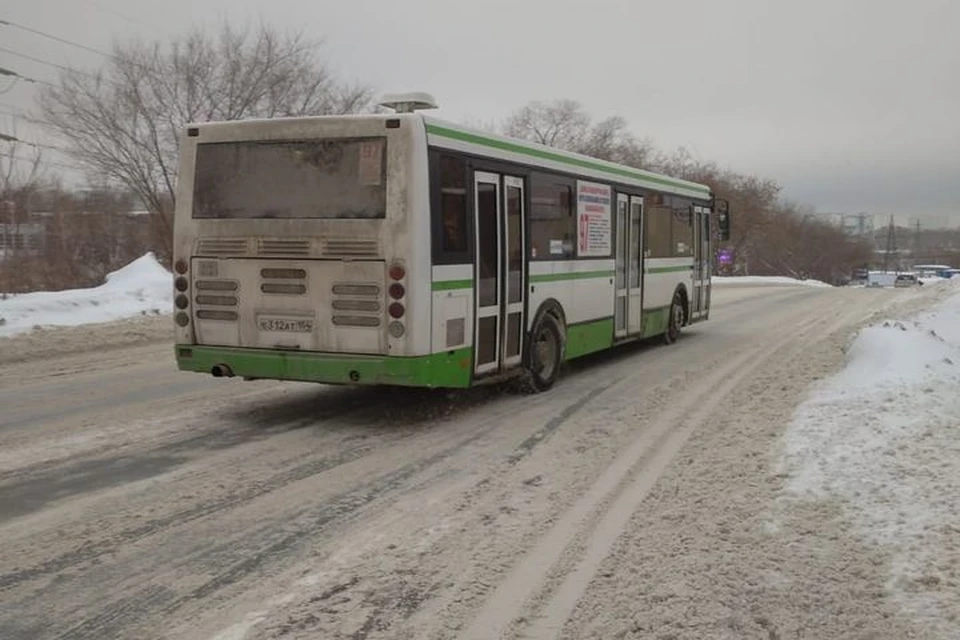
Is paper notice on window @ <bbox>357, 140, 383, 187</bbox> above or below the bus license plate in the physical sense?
above

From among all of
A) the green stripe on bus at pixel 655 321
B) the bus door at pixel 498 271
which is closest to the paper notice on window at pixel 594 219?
the bus door at pixel 498 271

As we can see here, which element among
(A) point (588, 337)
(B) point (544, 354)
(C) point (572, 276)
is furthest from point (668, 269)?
(B) point (544, 354)

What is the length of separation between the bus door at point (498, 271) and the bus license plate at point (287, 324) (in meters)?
1.66

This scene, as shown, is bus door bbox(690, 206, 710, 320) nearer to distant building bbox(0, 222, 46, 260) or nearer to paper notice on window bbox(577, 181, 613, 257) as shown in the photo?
paper notice on window bbox(577, 181, 613, 257)

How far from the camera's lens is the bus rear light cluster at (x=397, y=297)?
728 centimetres

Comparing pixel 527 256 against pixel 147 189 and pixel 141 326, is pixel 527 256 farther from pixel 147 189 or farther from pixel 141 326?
pixel 147 189

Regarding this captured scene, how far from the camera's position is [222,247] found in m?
7.89

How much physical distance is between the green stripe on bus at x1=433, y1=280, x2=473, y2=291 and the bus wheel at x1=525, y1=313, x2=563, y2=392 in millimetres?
1598

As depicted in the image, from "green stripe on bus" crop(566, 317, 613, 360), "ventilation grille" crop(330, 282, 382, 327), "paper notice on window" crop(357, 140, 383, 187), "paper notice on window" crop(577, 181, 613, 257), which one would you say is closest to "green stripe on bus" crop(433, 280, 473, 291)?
"ventilation grille" crop(330, 282, 382, 327)

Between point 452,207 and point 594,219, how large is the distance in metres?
3.70

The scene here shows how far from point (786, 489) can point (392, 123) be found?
429cm

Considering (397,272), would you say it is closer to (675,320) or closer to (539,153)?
(539,153)

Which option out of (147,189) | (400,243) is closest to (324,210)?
(400,243)

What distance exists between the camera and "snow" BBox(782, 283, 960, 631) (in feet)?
13.9
